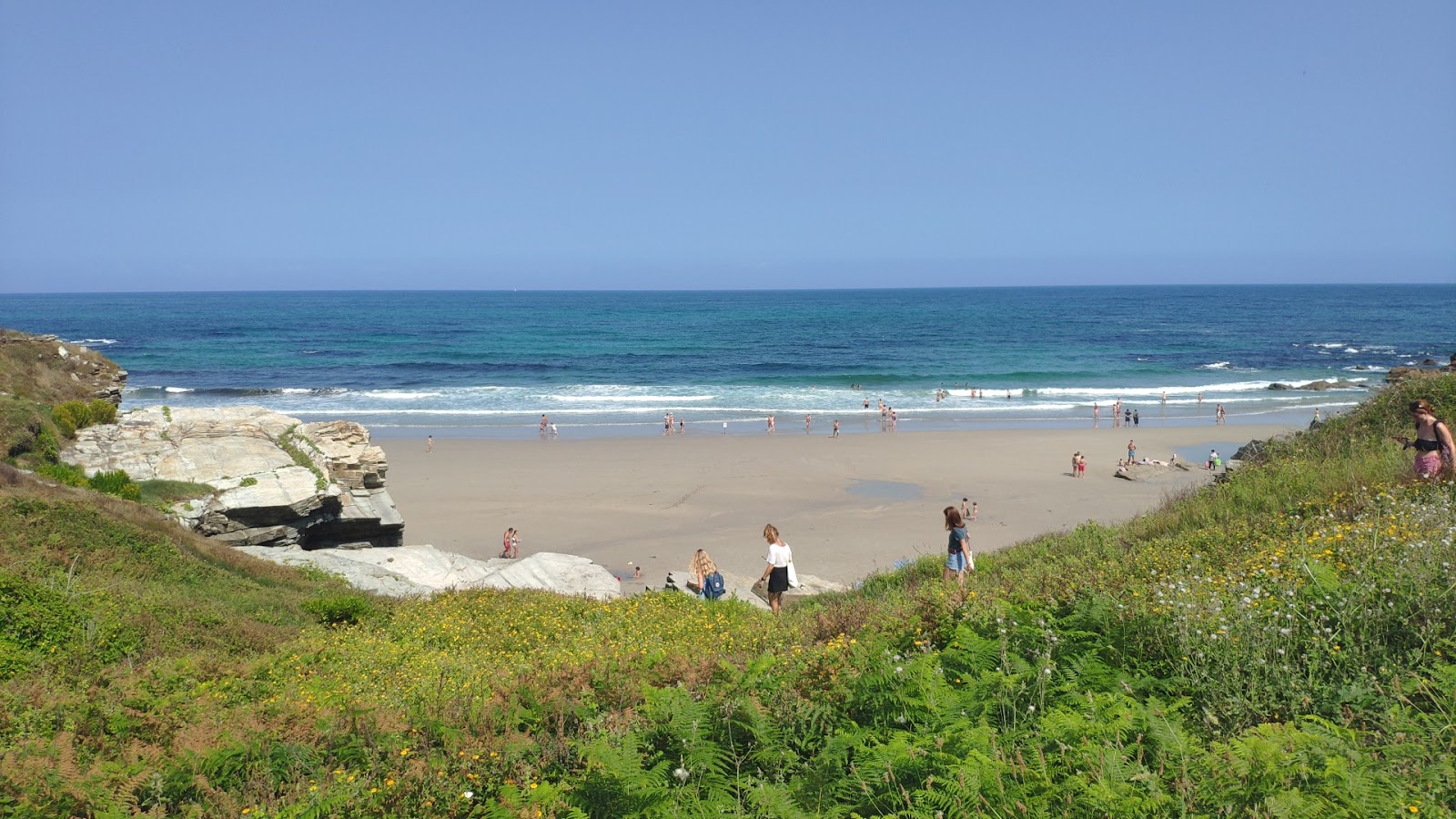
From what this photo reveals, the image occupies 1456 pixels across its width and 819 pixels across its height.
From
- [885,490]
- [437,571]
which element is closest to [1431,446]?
[437,571]

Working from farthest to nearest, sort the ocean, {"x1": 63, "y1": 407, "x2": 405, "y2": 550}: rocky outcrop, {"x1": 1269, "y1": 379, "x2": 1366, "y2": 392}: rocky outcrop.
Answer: {"x1": 1269, "y1": 379, "x2": 1366, "y2": 392}: rocky outcrop
the ocean
{"x1": 63, "y1": 407, "x2": 405, "y2": 550}: rocky outcrop

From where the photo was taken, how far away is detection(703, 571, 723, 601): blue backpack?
1273 centimetres

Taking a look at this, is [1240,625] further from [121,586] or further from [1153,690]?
[121,586]

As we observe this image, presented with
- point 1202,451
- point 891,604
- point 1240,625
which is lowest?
point 1202,451

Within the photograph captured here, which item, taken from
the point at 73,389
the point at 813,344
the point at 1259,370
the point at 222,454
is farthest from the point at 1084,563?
the point at 813,344

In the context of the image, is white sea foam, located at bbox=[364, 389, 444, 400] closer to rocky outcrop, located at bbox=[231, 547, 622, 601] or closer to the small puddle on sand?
the small puddle on sand

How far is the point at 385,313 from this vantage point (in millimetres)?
125562

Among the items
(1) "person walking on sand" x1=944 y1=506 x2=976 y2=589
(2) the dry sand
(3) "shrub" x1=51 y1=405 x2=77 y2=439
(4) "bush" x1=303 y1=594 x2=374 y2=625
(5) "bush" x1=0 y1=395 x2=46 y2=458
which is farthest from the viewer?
(2) the dry sand

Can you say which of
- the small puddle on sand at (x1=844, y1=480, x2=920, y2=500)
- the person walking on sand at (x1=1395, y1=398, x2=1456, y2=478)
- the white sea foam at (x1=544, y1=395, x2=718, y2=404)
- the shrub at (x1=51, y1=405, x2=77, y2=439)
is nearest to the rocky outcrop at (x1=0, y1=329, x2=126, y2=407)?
the shrub at (x1=51, y1=405, x2=77, y2=439)

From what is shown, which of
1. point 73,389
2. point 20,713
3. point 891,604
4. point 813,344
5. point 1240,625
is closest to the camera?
point 1240,625

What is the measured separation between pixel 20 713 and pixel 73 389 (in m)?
17.4

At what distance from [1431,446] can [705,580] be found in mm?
8524

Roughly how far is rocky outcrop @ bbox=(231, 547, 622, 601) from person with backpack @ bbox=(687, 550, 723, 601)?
125 cm

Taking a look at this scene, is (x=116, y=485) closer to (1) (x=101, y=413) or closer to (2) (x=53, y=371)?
(1) (x=101, y=413)
